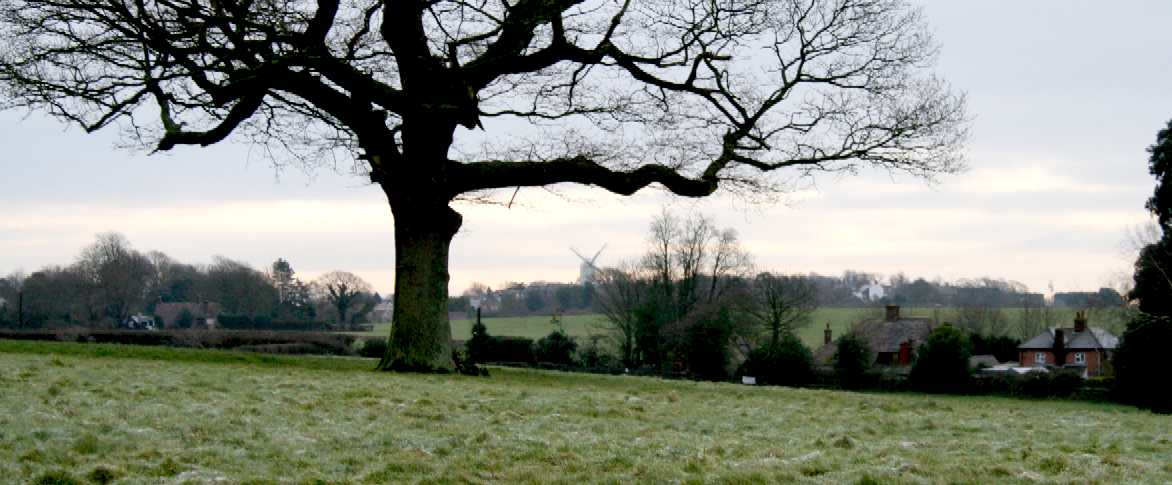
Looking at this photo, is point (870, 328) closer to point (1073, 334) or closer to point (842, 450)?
point (1073, 334)

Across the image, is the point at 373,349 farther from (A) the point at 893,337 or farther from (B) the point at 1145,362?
(A) the point at 893,337

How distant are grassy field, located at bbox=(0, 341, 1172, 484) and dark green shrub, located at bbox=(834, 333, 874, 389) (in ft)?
128

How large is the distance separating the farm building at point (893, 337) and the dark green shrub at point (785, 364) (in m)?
29.0

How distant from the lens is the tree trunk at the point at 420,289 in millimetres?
24484

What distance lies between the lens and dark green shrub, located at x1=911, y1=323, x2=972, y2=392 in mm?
53844

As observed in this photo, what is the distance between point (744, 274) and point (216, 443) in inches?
3083

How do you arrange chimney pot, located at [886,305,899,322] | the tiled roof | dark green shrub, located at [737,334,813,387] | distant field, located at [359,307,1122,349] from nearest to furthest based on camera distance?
dark green shrub, located at [737,334,813,387] < the tiled roof < chimney pot, located at [886,305,899,322] < distant field, located at [359,307,1122,349]

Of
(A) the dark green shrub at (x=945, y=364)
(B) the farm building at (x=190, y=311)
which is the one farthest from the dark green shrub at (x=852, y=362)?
(B) the farm building at (x=190, y=311)

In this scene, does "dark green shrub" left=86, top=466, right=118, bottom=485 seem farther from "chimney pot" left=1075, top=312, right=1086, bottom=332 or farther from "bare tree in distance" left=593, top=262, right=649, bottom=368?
"chimney pot" left=1075, top=312, right=1086, bottom=332

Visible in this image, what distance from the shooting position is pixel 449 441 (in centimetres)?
1037

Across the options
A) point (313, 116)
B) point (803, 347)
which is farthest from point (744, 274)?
point (313, 116)

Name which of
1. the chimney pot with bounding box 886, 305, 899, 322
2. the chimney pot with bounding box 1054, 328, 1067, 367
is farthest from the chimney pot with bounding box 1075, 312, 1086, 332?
the chimney pot with bounding box 886, 305, 899, 322

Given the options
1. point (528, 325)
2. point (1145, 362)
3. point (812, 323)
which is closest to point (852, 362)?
point (1145, 362)

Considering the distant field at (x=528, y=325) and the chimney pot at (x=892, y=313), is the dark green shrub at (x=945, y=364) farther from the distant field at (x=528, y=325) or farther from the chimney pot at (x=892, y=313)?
the distant field at (x=528, y=325)
